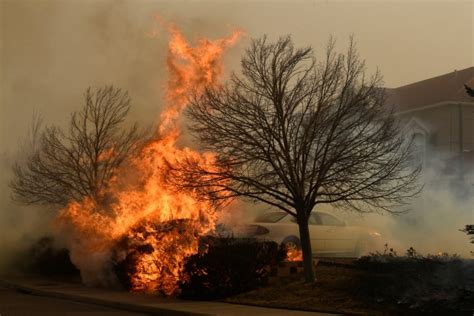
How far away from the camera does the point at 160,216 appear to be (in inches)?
544

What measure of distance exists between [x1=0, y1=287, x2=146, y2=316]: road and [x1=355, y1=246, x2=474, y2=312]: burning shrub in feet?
13.9

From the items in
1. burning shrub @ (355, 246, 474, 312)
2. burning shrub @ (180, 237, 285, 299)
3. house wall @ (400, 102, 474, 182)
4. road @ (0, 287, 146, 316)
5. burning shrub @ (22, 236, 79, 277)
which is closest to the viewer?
burning shrub @ (355, 246, 474, 312)

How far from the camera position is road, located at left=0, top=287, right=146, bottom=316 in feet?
35.0

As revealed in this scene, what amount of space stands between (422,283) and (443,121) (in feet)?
66.5

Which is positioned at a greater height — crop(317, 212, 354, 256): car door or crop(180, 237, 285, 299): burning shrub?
crop(317, 212, 354, 256): car door

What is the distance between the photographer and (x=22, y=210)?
2594 cm

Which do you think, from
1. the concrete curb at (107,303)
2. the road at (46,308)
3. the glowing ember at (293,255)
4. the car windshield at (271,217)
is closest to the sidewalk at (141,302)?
the concrete curb at (107,303)

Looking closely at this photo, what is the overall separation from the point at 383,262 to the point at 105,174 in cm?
1200

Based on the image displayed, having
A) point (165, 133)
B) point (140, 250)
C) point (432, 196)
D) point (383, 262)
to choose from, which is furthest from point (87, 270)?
point (432, 196)

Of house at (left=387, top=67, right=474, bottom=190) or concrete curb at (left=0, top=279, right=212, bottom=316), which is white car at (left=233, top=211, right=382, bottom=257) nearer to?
concrete curb at (left=0, top=279, right=212, bottom=316)

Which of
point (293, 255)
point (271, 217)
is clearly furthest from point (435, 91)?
point (293, 255)

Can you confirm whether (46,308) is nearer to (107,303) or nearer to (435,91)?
(107,303)

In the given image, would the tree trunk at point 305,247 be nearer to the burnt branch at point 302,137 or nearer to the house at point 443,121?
the burnt branch at point 302,137

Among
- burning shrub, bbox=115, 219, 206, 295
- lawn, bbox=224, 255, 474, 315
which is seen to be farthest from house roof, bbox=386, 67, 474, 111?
lawn, bbox=224, 255, 474, 315
